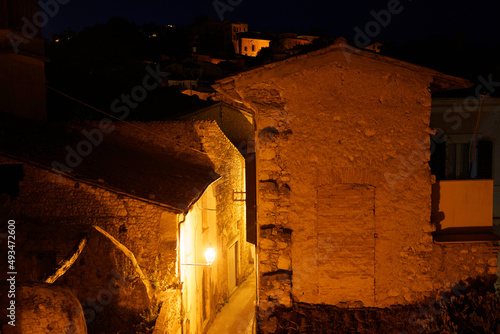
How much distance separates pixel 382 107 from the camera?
6.64 metres

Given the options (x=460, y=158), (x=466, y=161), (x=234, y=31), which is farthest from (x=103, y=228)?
(x=234, y=31)

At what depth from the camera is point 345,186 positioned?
6.75 metres

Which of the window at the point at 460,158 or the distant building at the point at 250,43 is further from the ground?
the distant building at the point at 250,43

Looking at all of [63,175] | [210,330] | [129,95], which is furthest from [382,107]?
[129,95]

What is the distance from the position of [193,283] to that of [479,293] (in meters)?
6.84

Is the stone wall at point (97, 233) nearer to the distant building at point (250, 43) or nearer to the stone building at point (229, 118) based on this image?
the stone building at point (229, 118)

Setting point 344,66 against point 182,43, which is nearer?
point 344,66

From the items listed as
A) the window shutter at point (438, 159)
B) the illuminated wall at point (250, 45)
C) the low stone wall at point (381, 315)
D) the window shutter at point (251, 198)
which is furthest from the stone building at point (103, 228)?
the illuminated wall at point (250, 45)

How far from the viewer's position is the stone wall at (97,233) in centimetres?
901

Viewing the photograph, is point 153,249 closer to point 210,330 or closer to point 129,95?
point 210,330

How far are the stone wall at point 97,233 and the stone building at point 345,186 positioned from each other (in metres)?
3.22

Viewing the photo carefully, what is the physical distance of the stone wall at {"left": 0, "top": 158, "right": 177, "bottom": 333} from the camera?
9.01 metres

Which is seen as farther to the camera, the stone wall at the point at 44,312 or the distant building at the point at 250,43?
the distant building at the point at 250,43

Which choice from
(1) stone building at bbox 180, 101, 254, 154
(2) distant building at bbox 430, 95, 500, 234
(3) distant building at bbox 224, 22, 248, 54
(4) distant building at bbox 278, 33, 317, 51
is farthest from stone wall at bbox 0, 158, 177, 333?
(3) distant building at bbox 224, 22, 248, 54
